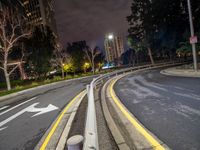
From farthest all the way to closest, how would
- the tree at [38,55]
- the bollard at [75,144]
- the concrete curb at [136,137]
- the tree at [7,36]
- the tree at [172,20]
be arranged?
the tree at [38,55]
the tree at [172,20]
the tree at [7,36]
the concrete curb at [136,137]
the bollard at [75,144]

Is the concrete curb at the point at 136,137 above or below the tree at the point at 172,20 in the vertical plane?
below

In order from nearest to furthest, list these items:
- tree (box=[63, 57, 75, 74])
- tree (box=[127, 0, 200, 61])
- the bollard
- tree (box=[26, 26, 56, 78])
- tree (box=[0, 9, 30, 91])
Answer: the bollard < tree (box=[0, 9, 30, 91]) < tree (box=[127, 0, 200, 61]) < tree (box=[26, 26, 56, 78]) < tree (box=[63, 57, 75, 74])

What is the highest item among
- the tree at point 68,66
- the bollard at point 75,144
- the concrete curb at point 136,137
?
the tree at point 68,66

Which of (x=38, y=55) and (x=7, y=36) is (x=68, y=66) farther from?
(x=7, y=36)

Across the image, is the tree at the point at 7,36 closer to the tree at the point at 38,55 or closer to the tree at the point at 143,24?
the tree at the point at 38,55

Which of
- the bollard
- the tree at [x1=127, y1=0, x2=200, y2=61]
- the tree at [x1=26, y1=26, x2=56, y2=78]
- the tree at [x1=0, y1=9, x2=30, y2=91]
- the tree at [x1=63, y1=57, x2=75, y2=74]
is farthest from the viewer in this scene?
the tree at [x1=63, y1=57, x2=75, y2=74]

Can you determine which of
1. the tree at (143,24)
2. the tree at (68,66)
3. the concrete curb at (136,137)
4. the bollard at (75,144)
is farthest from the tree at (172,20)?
the bollard at (75,144)

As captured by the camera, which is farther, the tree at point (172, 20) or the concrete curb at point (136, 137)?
the tree at point (172, 20)

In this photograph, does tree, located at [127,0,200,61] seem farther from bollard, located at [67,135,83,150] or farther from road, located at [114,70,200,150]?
bollard, located at [67,135,83,150]

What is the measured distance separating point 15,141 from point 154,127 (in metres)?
3.97

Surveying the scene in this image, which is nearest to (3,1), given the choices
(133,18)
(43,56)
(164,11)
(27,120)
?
(43,56)

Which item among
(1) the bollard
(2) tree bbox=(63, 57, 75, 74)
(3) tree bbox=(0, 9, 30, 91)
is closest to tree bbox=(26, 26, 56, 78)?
(3) tree bbox=(0, 9, 30, 91)

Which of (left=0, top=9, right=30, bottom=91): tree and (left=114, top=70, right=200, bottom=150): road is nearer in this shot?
(left=114, top=70, right=200, bottom=150): road

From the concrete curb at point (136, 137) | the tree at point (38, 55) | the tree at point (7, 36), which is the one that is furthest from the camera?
the tree at point (38, 55)
